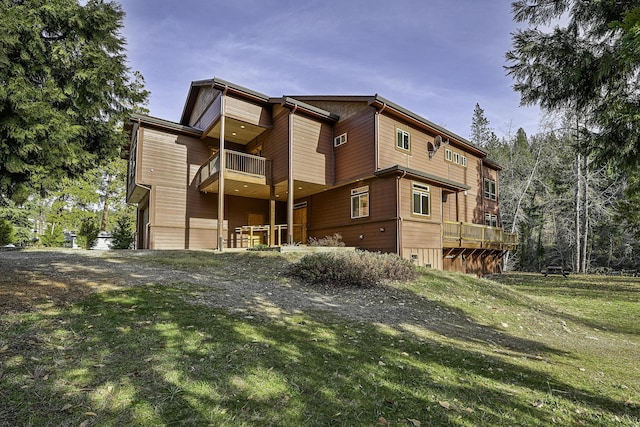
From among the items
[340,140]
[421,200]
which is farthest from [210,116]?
[421,200]

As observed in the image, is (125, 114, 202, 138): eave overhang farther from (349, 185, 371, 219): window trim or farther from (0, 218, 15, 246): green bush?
(0, 218, 15, 246): green bush

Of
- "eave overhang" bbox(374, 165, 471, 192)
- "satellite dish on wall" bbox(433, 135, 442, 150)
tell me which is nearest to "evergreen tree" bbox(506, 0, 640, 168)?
"eave overhang" bbox(374, 165, 471, 192)

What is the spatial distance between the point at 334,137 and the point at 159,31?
9224 mm

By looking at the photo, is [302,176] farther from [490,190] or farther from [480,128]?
[480,128]

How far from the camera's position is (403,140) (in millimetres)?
17500

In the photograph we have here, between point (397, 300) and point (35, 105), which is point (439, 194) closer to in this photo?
point (397, 300)

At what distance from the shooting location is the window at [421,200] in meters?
15.5

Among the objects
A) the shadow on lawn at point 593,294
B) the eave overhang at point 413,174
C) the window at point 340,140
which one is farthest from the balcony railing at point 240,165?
the shadow on lawn at point 593,294

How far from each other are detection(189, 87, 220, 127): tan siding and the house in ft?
0.31

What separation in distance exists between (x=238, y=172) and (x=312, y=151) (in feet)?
12.5

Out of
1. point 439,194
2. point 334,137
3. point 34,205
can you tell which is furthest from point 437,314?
point 34,205

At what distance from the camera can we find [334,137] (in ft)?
59.4

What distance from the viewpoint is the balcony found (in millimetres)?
16156

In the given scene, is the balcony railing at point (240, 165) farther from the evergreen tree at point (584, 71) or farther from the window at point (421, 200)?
the evergreen tree at point (584, 71)
